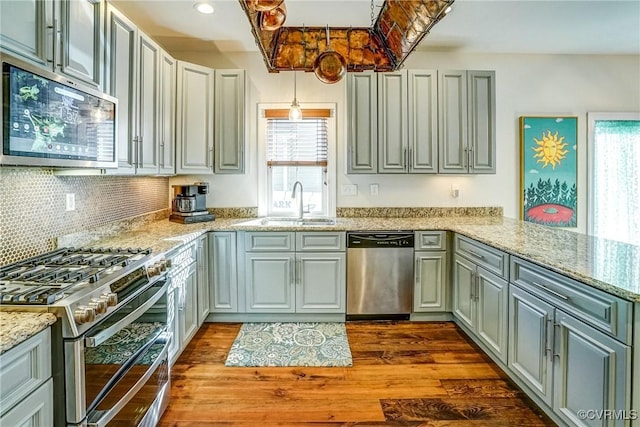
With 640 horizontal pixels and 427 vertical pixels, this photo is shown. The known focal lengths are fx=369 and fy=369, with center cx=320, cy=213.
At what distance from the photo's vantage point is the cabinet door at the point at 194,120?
329 centimetres

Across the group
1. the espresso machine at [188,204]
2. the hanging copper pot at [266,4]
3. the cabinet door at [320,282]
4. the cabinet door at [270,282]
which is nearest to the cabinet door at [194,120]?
the espresso machine at [188,204]

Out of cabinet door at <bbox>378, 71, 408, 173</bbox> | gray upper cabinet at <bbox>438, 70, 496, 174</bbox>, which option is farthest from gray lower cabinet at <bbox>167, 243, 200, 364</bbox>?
gray upper cabinet at <bbox>438, 70, 496, 174</bbox>

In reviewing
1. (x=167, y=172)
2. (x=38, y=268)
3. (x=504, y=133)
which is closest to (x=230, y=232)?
(x=167, y=172)

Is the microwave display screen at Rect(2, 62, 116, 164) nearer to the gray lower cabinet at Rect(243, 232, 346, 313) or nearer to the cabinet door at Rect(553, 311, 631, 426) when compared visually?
the gray lower cabinet at Rect(243, 232, 346, 313)

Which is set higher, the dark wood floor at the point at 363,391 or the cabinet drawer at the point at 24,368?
the cabinet drawer at the point at 24,368

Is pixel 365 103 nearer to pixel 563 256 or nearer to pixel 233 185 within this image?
pixel 233 185

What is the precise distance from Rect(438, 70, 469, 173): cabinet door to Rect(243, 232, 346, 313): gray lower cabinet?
1403 millimetres

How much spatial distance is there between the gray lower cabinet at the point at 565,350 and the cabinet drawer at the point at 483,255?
0.42 feet

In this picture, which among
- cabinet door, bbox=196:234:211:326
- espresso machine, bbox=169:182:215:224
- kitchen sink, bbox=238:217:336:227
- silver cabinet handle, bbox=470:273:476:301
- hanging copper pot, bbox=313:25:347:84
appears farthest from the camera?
kitchen sink, bbox=238:217:336:227

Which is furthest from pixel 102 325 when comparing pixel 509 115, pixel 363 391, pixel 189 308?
pixel 509 115

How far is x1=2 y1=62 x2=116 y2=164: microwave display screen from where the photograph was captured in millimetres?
1430

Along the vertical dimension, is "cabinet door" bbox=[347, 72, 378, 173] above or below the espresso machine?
above

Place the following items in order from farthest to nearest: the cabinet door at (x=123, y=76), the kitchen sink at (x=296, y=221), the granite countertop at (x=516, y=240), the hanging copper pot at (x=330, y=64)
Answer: the kitchen sink at (x=296, y=221) → the hanging copper pot at (x=330, y=64) → the cabinet door at (x=123, y=76) → the granite countertop at (x=516, y=240)

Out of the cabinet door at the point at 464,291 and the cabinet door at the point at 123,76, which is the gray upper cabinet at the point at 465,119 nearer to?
the cabinet door at the point at 464,291
